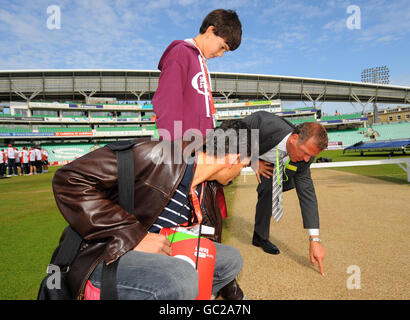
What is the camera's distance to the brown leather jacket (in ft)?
3.59

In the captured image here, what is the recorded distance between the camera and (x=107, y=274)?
109cm

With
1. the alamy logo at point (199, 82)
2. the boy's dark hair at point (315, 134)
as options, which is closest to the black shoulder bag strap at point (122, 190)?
the alamy logo at point (199, 82)

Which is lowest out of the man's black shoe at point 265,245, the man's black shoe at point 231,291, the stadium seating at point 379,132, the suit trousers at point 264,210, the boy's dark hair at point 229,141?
the man's black shoe at point 265,245

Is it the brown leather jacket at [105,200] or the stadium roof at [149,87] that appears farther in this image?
the stadium roof at [149,87]

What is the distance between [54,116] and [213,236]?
48.4 metres

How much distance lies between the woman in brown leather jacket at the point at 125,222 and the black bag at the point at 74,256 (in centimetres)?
3

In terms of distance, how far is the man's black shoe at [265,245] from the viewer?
2.71 meters

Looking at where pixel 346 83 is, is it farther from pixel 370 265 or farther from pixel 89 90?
pixel 370 265

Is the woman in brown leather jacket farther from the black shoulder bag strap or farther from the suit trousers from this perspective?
the suit trousers

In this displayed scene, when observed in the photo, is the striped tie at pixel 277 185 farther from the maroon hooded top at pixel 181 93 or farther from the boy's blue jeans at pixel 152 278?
the boy's blue jeans at pixel 152 278

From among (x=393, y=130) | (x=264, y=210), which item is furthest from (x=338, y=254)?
(x=393, y=130)

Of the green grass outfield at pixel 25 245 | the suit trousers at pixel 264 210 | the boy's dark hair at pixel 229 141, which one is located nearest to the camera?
the boy's dark hair at pixel 229 141

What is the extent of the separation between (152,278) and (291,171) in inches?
73.5
